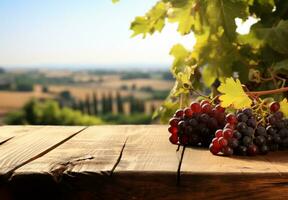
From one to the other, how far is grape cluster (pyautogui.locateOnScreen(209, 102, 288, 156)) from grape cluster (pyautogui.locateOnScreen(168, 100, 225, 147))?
68mm

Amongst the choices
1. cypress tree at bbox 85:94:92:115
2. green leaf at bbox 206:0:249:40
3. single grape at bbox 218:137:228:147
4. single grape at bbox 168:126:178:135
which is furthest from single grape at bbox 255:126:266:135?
cypress tree at bbox 85:94:92:115

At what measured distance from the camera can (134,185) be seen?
3.06ft

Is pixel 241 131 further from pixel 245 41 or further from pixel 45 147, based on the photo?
pixel 245 41

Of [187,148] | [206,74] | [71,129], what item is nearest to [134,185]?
[187,148]

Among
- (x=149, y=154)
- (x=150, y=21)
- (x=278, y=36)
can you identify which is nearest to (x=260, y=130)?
(x=149, y=154)

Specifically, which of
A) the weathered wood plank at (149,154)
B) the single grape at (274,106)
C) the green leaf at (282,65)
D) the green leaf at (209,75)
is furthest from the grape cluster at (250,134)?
the green leaf at (209,75)

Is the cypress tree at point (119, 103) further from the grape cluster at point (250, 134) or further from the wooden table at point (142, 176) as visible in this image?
the wooden table at point (142, 176)

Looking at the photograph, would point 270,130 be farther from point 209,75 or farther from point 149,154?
point 209,75

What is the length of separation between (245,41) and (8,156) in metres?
1.01

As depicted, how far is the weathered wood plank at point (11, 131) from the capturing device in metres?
1.50

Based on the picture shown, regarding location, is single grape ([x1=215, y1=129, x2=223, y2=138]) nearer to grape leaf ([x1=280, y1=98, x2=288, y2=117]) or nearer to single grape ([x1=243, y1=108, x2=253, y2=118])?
single grape ([x1=243, y1=108, x2=253, y2=118])

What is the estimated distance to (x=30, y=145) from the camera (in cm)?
131

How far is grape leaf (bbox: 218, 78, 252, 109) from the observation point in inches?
48.7

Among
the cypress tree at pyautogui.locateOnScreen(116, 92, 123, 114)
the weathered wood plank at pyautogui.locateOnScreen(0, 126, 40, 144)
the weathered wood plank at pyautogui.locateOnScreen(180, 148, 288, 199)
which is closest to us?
the weathered wood plank at pyautogui.locateOnScreen(180, 148, 288, 199)
